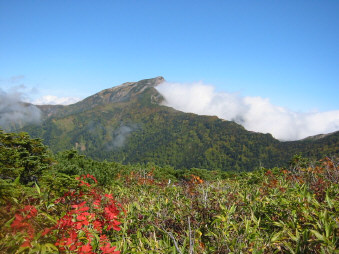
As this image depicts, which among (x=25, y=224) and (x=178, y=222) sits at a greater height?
(x=25, y=224)

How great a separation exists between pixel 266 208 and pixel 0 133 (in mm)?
9728

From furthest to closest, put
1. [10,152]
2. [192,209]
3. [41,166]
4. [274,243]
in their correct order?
[41,166]
[10,152]
[192,209]
[274,243]

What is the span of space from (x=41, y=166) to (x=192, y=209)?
693 centimetres

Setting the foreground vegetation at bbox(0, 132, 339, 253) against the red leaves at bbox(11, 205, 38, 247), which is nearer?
the red leaves at bbox(11, 205, 38, 247)

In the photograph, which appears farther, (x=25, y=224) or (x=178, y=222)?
(x=178, y=222)

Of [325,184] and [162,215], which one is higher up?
[325,184]

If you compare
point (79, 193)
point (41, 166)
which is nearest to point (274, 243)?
point (79, 193)

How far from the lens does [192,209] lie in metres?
3.55

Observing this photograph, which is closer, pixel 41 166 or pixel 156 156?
pixel 41 166

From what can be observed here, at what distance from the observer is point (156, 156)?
623 feet

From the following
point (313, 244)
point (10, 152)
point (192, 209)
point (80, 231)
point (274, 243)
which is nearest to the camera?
point (313, 244)

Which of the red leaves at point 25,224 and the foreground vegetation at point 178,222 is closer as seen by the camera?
the red leaves at point 25,224

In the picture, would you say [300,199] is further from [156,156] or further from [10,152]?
[156,156]

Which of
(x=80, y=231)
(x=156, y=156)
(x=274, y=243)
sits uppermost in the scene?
(x=274, y=243)
